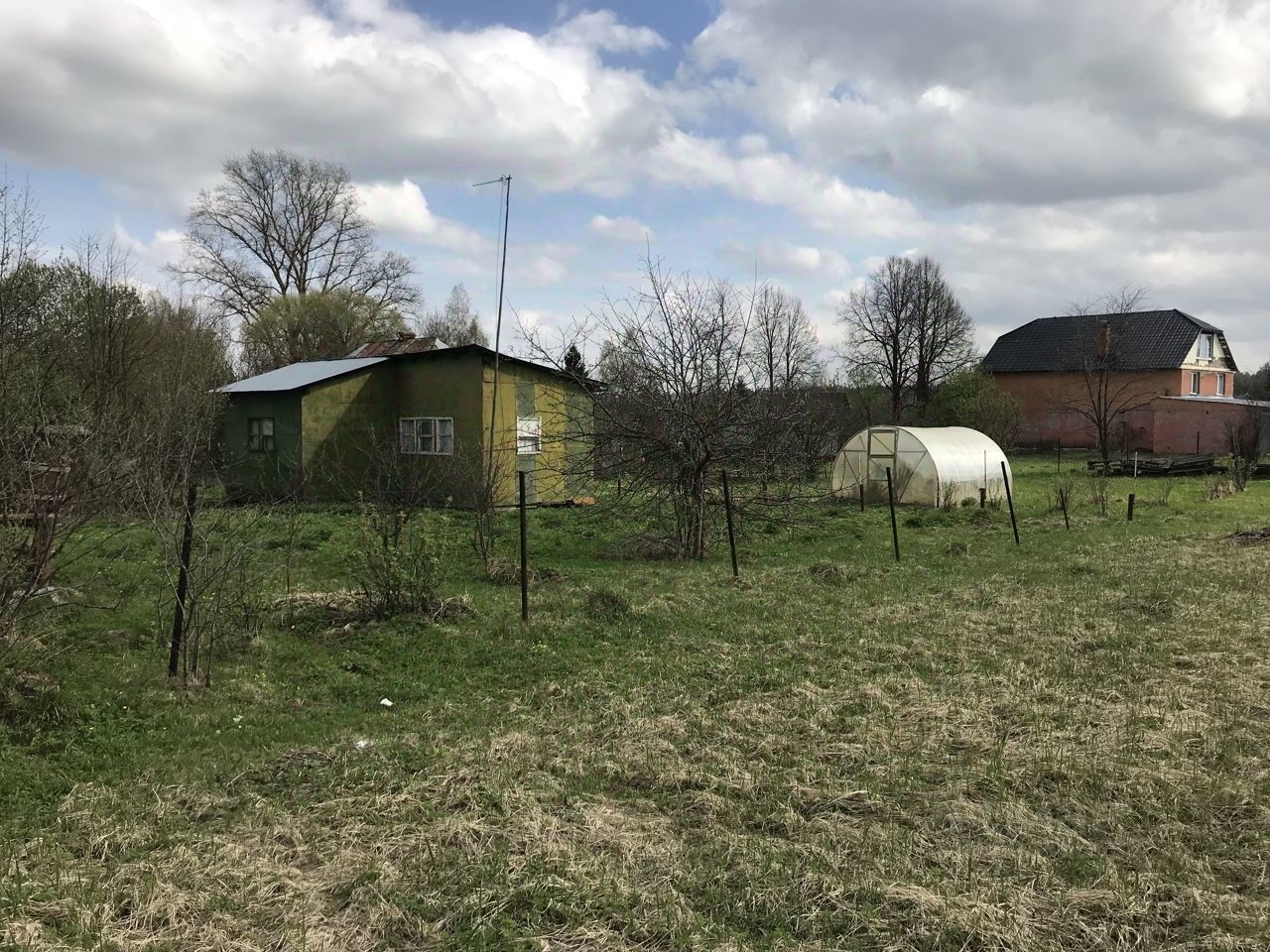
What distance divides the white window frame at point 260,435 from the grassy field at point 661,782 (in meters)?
13.4

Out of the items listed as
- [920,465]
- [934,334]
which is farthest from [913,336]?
[920,465]

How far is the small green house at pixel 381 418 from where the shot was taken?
822 inches

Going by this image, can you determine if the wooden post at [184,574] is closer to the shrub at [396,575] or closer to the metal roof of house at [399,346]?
the shrub at [396,575]

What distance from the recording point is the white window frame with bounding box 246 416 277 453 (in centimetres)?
2211

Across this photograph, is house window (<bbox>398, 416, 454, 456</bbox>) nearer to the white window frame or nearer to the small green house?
the small green house

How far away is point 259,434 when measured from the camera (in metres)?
22.4

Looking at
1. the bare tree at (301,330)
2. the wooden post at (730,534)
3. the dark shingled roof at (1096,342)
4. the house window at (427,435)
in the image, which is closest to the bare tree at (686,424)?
the wooden post at (730,534)

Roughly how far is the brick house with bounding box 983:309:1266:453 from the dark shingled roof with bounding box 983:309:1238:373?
5 centimetres

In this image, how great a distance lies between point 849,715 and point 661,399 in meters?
7.78

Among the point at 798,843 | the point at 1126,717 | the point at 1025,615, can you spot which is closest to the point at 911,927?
the point at 798,843

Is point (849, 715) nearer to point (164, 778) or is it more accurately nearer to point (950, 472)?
point (164, 778)

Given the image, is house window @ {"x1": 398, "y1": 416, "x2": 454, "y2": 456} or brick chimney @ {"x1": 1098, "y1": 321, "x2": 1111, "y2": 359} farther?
brick chimney @ {"x1": 1098, "y1": 321, "x2": 1111, "y2": 359}

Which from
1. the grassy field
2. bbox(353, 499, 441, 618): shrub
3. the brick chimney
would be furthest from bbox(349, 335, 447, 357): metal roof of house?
the brick chimney

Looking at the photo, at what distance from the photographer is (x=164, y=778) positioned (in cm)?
484
